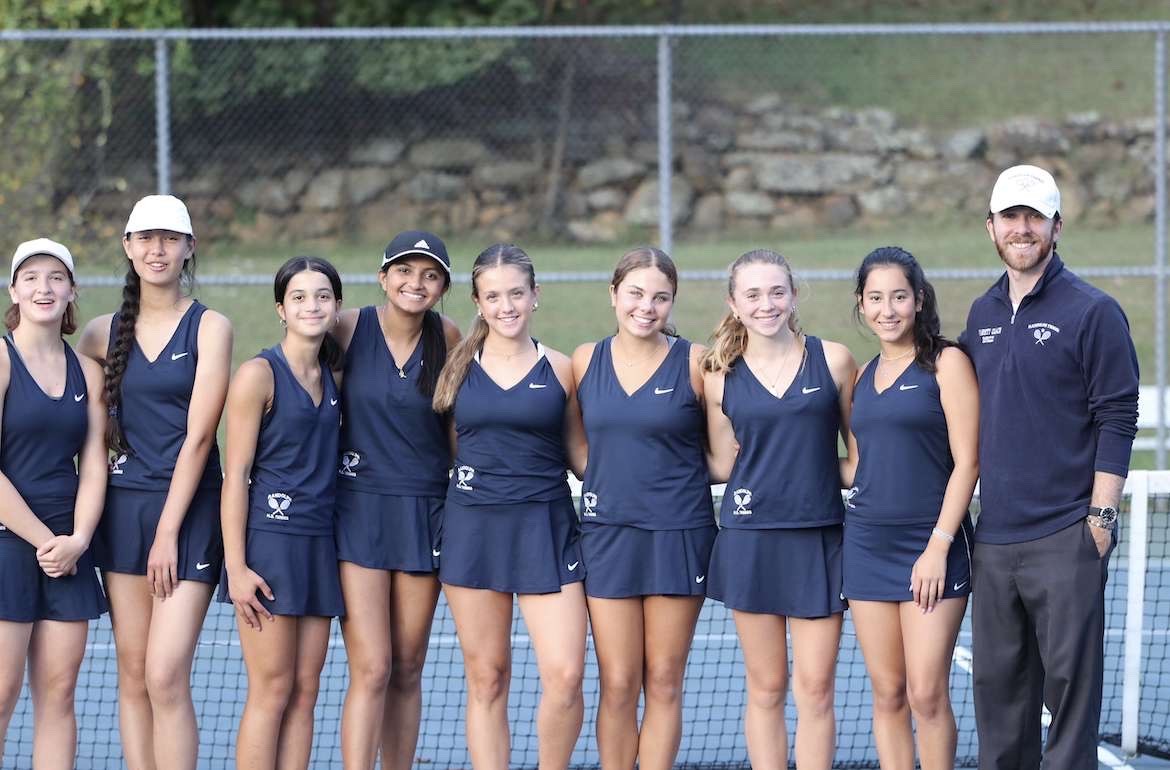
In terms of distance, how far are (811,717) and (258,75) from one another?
1276 centimetres

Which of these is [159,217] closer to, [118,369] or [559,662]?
[118,369]

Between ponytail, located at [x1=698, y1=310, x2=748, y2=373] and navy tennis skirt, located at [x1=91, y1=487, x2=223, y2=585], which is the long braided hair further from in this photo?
ponytail, located at [x1=698, y1=310, x2=748, y2=373]

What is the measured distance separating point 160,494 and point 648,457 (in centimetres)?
160

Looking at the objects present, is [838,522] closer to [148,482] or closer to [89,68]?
[148,482]

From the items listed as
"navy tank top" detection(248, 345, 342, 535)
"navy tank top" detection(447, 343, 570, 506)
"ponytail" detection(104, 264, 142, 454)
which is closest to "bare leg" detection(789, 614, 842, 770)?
"navy tank top" detection(447, 343, 570, 506)

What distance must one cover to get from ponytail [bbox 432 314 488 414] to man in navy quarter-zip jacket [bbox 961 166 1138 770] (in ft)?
5.40

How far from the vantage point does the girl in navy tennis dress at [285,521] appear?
195 inches

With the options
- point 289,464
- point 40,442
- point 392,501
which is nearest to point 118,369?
point 40,442

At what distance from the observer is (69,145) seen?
13.9 meters

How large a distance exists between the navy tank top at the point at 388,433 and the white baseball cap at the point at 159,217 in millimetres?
752

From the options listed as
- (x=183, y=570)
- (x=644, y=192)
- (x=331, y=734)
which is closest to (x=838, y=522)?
(x=183, y=570)

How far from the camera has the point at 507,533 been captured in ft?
16.7

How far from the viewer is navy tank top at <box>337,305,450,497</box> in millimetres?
5160

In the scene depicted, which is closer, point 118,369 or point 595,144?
point 118,369
